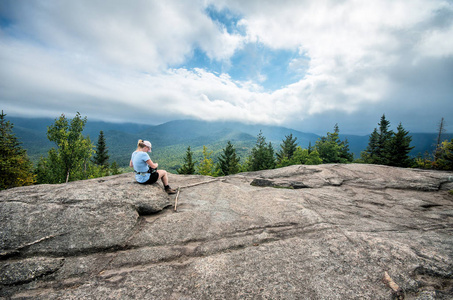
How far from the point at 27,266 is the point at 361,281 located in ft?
27.3

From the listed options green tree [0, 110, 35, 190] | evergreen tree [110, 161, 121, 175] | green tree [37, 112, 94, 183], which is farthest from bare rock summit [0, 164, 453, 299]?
evergreen tree [110, 161, 121, 175]

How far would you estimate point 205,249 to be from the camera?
17.0ft

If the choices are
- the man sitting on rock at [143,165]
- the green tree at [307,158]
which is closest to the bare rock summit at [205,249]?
the man sitting on rock at [143,165]

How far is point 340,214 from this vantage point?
26.3 ft

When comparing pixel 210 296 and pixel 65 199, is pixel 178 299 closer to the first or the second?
pixel 210 296

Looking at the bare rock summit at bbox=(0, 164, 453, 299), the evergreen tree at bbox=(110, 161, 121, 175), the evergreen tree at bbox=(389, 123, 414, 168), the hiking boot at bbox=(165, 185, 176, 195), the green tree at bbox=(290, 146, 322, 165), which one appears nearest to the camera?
the bare rock summit at bbox=(0, 164, 453, 299)

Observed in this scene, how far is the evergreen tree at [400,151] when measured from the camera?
3842 cm

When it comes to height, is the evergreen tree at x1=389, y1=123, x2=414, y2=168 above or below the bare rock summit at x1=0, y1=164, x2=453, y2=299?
above

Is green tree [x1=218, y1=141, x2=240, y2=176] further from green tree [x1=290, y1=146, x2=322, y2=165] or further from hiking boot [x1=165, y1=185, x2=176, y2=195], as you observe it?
hiking boot [x1=165, y1=185, x2=176, y2=195]

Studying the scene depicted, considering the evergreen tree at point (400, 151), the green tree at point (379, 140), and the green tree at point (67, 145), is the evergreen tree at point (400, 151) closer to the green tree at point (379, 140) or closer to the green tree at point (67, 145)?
the green tree at point (379, 140)

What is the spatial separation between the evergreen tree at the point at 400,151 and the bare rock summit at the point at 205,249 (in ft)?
139

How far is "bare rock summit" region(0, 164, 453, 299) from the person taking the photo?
3.88 meters

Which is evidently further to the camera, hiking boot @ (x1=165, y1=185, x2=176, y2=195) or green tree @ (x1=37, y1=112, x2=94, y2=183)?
green tree @ (x1=37, y1=112, x2=94, y2=183)

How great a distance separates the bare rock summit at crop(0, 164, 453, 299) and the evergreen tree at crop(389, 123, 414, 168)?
4225 cm
